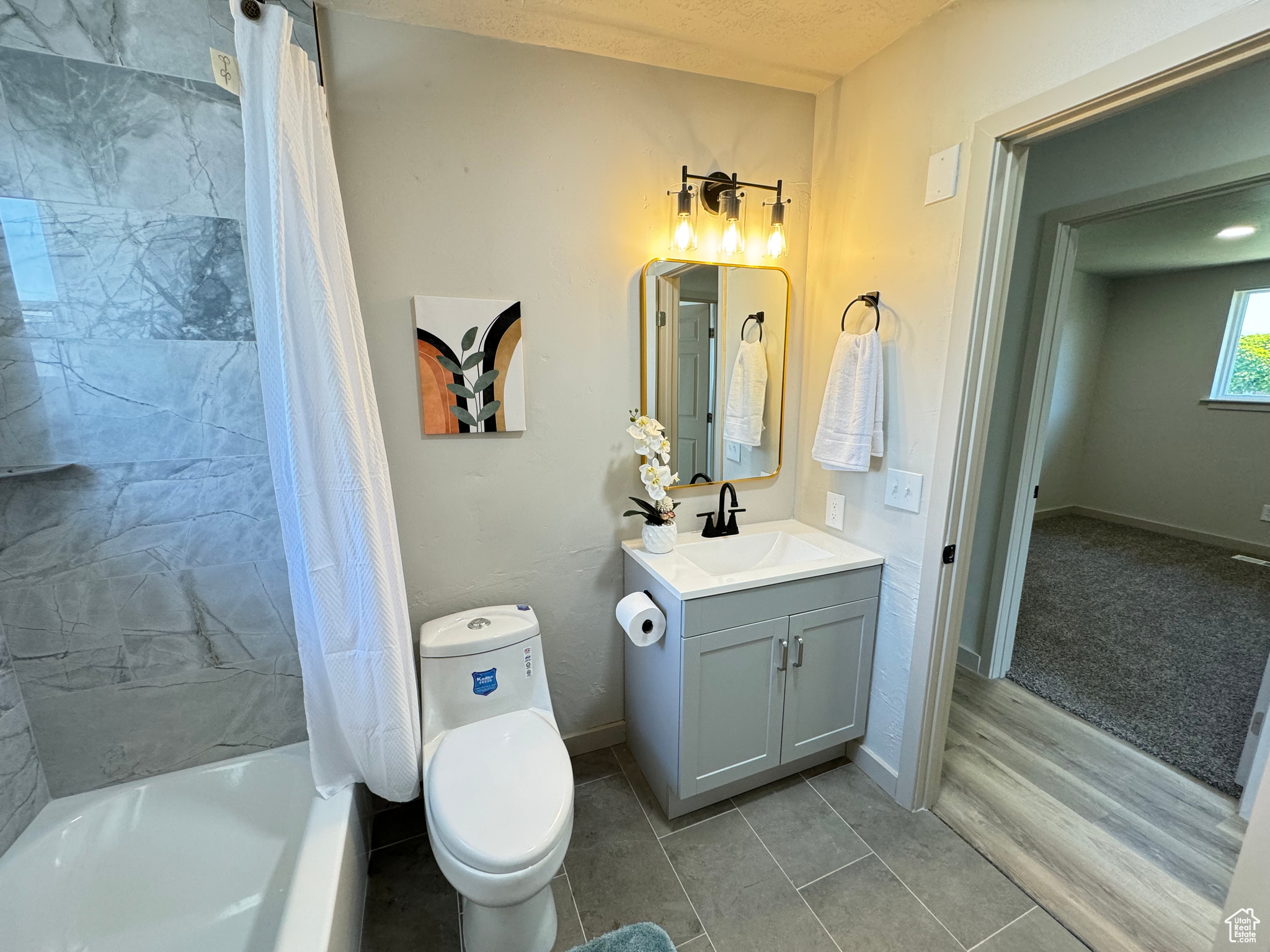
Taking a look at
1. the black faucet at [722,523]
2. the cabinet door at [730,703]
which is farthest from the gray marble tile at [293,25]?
the cabinet door at [730,703]

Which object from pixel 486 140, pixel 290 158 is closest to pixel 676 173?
pixel 486 140

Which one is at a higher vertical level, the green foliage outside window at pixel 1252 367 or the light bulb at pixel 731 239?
the light bulb at pixel 731 239

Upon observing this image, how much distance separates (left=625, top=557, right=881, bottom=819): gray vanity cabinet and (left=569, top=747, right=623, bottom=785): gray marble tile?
0.16 metres

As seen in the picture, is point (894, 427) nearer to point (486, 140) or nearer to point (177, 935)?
point (486, 140)

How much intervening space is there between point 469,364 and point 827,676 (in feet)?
5.18

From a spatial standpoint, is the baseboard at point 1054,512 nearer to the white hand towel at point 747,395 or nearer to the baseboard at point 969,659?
Result: the baseboard at point 969,659

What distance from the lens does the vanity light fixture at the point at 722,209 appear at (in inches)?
67.8

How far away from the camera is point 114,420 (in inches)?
49.4

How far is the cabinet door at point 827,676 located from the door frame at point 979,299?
16 centimetres

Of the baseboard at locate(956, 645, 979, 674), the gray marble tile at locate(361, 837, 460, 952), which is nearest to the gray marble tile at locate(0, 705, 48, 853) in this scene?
the gray marble tile at locate(361, 837, 460, 952)

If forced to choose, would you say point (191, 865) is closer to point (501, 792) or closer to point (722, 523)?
point (501, 792)

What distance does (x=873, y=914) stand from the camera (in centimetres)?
140

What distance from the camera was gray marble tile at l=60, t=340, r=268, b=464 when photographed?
4.03 ft

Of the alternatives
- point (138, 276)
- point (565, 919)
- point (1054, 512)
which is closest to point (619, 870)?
point (565, 919)
